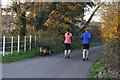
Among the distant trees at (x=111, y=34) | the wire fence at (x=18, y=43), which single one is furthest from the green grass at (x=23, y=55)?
the distant trees at (x=111, y=34)

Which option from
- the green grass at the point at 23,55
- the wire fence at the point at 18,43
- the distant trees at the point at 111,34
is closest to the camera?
the distant trees at the point at 111,34

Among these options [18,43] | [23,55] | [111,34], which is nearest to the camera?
[111,34]

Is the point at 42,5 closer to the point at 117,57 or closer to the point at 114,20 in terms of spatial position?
the point at 114,20

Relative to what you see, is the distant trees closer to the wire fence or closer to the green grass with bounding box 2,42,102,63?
the green grass with bounding box 2,42,102,63

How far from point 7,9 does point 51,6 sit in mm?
6177

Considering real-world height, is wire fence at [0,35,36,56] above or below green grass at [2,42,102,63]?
above

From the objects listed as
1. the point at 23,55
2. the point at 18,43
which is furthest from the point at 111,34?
the point at 18,43

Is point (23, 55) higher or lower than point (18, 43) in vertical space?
lower

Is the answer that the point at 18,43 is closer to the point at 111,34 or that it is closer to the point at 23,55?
the point at 23,55

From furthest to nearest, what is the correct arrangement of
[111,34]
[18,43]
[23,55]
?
1. [18,43]
2. [23,55]
3. [111,34]

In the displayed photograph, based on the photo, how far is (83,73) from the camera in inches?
330

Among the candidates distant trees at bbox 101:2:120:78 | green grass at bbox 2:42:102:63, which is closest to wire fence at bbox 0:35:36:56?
green grass at bbox 2:42:102:63

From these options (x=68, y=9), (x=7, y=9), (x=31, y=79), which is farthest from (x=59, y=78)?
(x=7, y=9)

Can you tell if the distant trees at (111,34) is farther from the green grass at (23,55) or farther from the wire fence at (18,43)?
the wire fence at (18,43)
